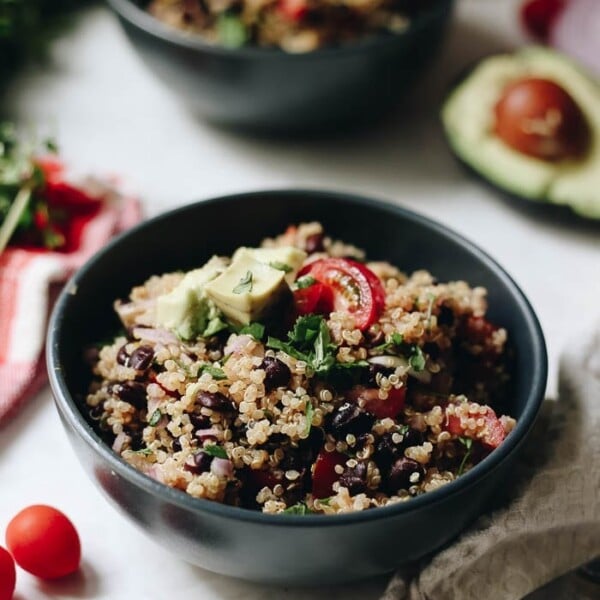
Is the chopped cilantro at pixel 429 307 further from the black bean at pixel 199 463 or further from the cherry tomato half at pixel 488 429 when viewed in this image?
the black bean at pixel 199 463

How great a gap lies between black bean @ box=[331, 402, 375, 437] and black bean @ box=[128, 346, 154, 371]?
0.86 ft

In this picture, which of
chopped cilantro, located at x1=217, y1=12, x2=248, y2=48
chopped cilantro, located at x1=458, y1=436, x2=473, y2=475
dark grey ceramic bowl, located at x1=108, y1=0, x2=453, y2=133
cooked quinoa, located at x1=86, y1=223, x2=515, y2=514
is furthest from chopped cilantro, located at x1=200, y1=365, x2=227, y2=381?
chopped cilantro, located at x1=217, y1=12, x2=248, y2=48

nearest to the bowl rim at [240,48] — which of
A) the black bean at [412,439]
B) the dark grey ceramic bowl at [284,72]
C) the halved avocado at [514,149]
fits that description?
the dark grey ceramic bowl at [284,72]

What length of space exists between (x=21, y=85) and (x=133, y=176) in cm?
47

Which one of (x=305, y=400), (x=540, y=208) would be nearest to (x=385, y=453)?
(x=305, y=400)

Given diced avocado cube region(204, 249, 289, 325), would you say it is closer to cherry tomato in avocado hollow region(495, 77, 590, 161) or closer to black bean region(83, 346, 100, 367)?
black bean region(83, 346, 100, 367)

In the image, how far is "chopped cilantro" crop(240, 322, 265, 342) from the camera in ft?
4.13

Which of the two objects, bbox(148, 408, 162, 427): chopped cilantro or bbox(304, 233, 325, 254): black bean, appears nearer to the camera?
bbox(148, 408, 162, 427): chopped cilantro

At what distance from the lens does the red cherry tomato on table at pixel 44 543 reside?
1.27 meters

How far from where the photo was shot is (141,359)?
1267mm

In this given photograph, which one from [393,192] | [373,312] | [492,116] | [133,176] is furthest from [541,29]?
[373,312]

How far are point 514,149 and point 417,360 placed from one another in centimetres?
90

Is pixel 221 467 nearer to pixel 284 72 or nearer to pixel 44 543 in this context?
pixel 44 543

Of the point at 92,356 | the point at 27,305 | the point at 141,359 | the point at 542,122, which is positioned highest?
the point at 542,122
